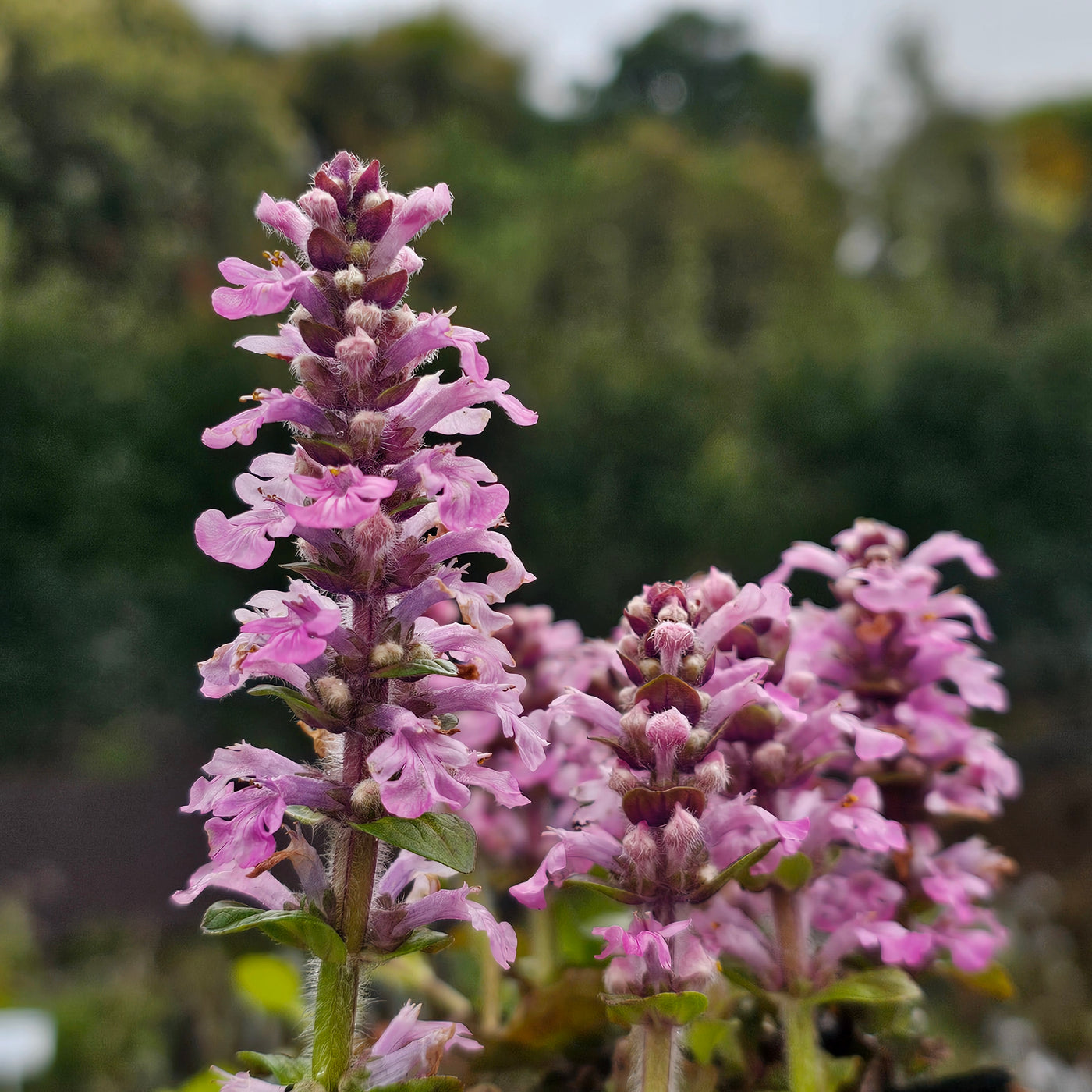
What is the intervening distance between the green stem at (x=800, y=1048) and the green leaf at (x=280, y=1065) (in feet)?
1.33

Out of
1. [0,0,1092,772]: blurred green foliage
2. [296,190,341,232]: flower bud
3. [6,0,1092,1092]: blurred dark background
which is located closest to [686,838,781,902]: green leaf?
[296,190,341,232]: flower bud

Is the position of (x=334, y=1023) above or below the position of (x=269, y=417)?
below

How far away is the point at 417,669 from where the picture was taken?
0.64 meters

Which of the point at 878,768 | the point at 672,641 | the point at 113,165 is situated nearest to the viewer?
the point at 672,641

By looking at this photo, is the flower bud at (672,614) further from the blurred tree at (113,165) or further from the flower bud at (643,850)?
the blurred tree at (113,165)

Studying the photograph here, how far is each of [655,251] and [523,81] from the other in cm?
788

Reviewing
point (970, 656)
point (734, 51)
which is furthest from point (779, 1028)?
point (734, 51)

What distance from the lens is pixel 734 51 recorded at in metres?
22.7

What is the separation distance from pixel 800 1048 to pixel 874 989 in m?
0.08

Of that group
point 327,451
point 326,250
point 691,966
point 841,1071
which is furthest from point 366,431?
point 841,1071

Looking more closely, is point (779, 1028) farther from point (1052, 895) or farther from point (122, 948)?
point (122, 948)

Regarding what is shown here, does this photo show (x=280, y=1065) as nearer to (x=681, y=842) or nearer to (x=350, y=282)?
(x=681, y=842)

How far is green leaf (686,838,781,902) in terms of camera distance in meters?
0.67

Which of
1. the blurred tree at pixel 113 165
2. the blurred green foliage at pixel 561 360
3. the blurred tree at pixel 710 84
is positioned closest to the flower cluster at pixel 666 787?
the blurred green foliage at pixel 561 360
